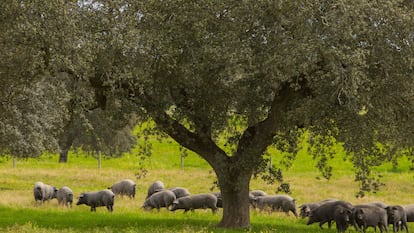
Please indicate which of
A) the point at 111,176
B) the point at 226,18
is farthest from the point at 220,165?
the point at 111,176

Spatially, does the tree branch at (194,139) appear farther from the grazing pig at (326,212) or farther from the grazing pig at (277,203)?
the grazing pig at (277,203)

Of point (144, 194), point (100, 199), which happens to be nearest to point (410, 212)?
point (100, 199)

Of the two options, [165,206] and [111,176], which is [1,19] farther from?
[111,176]

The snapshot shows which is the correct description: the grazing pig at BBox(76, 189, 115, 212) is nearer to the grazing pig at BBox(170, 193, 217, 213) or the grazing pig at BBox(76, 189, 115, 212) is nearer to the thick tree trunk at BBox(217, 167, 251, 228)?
the grazing pig at BBox(170, 193, 217, 213)

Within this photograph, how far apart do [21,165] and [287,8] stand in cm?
5224

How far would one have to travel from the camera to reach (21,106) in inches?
1348

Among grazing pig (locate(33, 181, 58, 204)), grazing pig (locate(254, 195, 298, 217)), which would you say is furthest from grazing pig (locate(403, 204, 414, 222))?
grazing pig (locate(33, 181, 58, 204))

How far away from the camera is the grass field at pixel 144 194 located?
23.8 m

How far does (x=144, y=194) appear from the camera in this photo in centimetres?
3984

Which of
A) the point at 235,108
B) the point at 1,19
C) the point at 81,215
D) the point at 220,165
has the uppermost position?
the point at 1,19

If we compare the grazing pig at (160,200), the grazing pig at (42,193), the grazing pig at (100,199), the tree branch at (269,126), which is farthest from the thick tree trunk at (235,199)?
the grazing pig at (42,193)

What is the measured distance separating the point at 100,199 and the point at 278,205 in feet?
26.9

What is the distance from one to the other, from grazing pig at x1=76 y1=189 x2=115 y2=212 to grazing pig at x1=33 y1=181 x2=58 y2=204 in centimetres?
381

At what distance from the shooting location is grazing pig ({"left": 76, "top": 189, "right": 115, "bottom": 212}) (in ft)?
98.1
